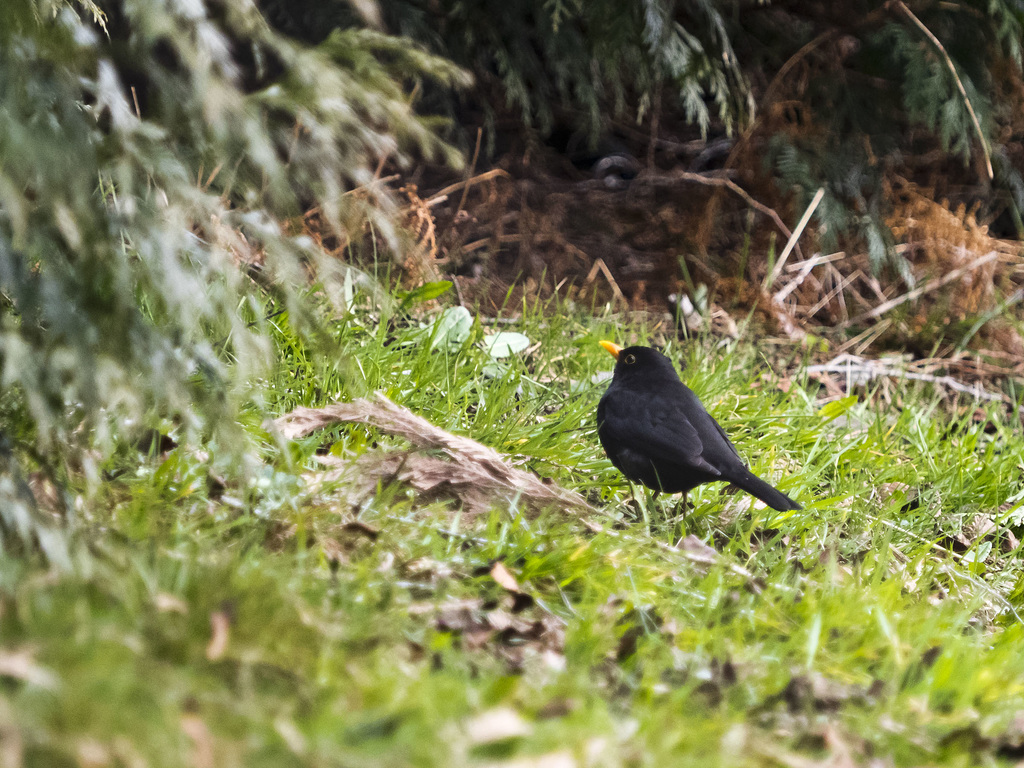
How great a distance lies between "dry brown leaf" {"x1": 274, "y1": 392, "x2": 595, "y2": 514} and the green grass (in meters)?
0.05

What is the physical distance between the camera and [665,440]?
88.8 inches

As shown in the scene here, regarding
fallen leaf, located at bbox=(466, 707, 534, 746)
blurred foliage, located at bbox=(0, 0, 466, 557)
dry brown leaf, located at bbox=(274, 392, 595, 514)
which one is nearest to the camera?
fallen leaf, located at bbox=(466, 707, 534, 746)

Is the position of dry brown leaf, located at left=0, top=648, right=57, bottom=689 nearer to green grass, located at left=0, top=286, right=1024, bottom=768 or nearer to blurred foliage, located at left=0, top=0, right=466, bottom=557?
green grass, located at left=0, top=286, right=1024, bottom=768

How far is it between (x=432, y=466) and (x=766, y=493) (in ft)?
2.88

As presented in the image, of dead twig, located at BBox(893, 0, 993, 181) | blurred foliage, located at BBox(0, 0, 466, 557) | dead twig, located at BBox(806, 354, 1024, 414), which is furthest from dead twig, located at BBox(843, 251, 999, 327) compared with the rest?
blurred foliage, located at BBox(0, 0, 466, 557)

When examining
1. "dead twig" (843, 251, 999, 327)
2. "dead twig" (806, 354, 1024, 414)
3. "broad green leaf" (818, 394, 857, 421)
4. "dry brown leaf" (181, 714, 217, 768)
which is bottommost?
"dead twig" (806, 354, 1024, 414)

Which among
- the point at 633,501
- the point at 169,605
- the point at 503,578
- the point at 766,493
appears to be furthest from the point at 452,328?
the point at 169,605

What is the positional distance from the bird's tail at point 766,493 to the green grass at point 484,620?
3.7 inches

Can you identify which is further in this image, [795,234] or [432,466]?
[795,234]

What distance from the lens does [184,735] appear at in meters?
0.94

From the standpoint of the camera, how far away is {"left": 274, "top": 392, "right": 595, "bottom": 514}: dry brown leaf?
79.3 inches

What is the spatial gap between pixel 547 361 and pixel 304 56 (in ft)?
6.32

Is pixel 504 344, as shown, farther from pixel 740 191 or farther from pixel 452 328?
pixel 740 191

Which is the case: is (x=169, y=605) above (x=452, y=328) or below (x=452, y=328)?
above
